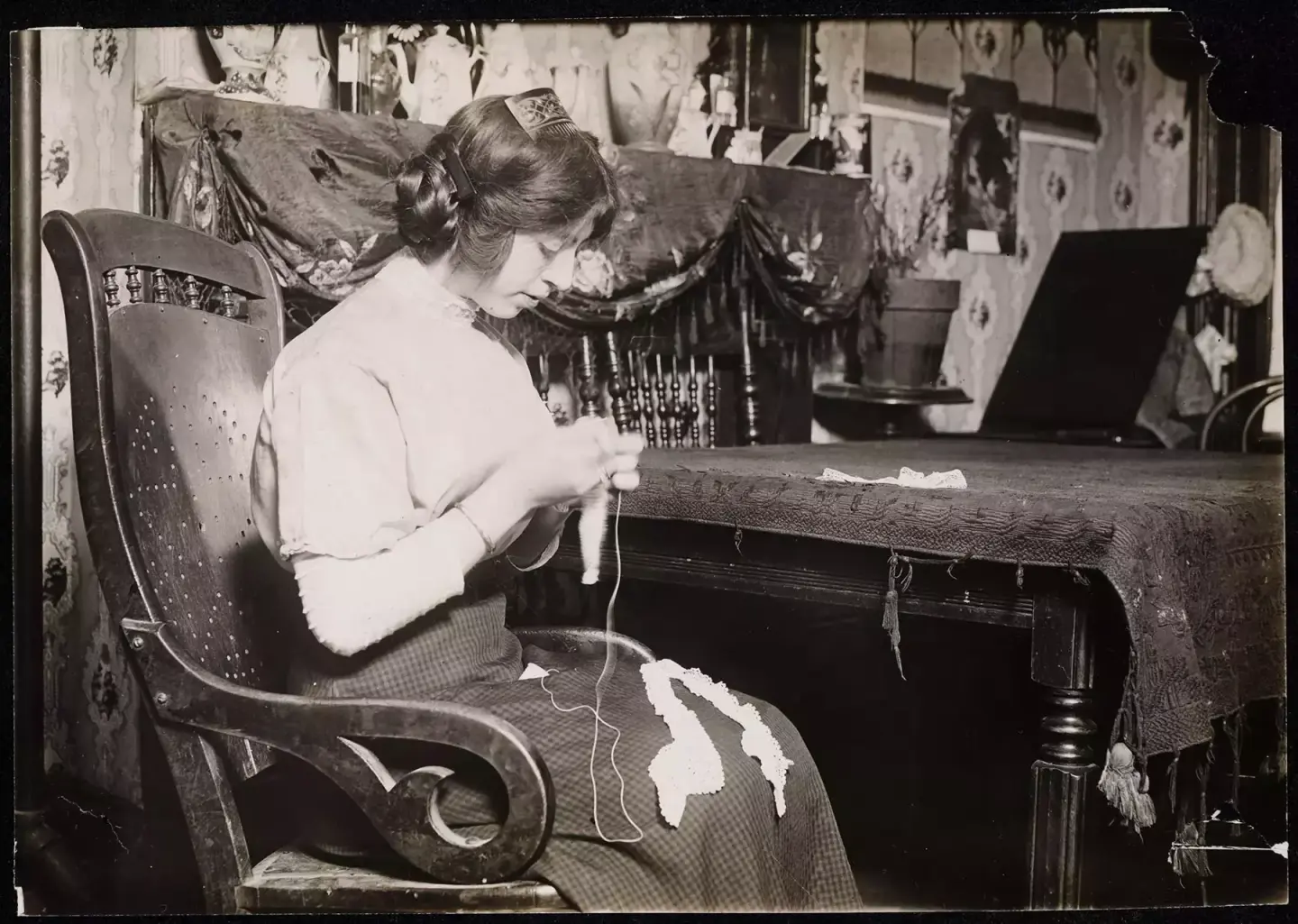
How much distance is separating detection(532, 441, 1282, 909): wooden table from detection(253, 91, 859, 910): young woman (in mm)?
245

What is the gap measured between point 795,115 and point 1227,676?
1.34 metres

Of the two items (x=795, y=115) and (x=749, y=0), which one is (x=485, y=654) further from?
(x=795, y=115)

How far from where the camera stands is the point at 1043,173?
264 cm

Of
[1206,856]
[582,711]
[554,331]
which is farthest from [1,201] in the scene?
[1206,856]

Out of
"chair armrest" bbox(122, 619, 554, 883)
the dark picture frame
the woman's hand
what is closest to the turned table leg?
the woman's hand

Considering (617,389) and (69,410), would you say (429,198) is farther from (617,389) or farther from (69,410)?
(617,389)

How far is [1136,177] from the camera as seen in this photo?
2.72 m

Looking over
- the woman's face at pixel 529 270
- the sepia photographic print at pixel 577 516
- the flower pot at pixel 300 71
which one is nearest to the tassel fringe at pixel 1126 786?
the sepia photographic print at pixel 577 516

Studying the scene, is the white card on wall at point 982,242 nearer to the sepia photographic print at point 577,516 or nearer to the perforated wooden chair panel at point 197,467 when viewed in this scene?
the sepia photographic print at point 577,516

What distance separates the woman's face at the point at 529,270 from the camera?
1420 millimetres

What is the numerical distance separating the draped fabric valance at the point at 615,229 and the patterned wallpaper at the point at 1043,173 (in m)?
0.21

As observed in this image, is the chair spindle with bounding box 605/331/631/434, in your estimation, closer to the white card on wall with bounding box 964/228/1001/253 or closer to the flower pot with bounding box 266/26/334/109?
the flower pot with bounding box 266/26/334/109

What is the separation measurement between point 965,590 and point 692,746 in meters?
0.50

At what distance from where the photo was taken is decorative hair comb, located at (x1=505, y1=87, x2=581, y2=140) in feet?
4.58
